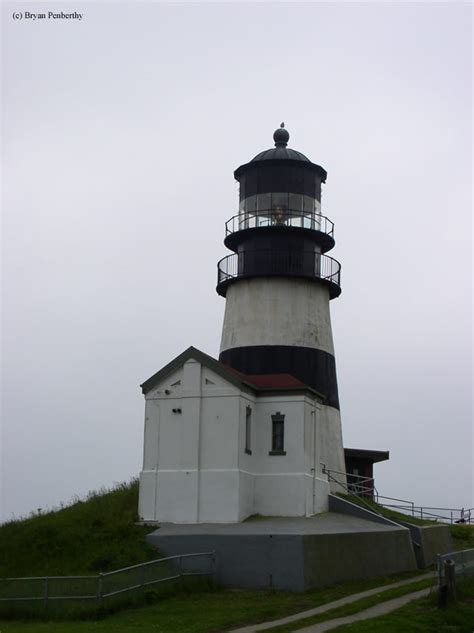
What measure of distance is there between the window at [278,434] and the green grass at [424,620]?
8.21 m

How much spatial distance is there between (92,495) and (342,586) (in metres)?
10.8

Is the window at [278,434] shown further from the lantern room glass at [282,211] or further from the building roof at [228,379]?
the lantern room glass at [282,211]

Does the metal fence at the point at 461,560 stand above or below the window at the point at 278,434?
below

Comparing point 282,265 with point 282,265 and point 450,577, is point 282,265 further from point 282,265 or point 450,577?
point 450,577

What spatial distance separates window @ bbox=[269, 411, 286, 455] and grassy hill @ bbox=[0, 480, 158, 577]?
4.11 m

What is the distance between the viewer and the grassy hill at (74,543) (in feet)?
78.2

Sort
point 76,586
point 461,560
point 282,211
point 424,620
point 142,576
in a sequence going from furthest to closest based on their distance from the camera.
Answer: point 282,211 → point 461,560 → point 142,576 → point 76,586 → point 424,620

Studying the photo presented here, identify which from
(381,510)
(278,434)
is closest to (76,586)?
(278,434)

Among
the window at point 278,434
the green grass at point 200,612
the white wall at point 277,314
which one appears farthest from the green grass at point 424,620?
the white wall at point 277,314

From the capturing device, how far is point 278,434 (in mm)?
27922

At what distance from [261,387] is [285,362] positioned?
2692 mm

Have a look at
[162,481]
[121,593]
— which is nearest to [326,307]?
[162,481]

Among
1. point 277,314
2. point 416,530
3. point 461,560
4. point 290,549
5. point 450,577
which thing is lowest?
point 450,577

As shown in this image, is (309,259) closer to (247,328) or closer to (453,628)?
(247,328)
